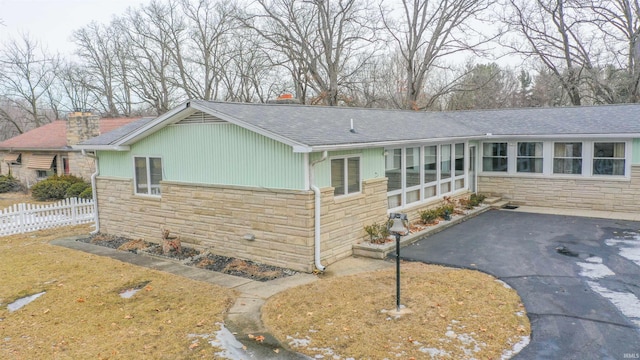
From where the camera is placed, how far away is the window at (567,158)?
595 inches

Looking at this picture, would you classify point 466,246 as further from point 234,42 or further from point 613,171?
point 234,42

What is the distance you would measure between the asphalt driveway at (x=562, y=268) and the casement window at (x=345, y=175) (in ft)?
6.45

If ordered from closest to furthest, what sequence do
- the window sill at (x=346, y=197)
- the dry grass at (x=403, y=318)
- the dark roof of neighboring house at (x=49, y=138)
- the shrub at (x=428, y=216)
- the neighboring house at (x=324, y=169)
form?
the dry grass at (x=403, y=318), the neighboring house at (x=324, y=169), the window sill at (x=346, y=197), the shrub at (x=428, y=216), the dark roof of neighboring house at (x=49, y=138)

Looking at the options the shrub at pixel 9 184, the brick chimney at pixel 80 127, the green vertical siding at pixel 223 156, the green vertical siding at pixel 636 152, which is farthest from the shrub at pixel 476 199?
the shrub at pixel 9 184

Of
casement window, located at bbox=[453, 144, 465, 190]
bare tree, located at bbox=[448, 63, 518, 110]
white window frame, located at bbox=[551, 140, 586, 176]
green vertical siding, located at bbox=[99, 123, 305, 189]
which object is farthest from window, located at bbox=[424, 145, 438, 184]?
bare tree, located at bbox=[448, 63, 518, 110]

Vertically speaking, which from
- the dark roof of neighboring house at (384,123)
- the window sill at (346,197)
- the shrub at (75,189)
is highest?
the dark roof of neighboring house at (384,123)

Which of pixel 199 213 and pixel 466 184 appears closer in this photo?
pixel 199 213

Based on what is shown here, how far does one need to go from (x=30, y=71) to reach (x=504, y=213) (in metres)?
36.0

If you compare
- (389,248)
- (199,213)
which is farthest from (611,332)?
(199,213)

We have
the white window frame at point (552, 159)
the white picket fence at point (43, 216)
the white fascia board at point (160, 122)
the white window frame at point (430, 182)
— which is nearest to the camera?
the white fascia board at point (160, 122)

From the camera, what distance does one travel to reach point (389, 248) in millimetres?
10117

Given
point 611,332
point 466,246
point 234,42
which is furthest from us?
point 234,42

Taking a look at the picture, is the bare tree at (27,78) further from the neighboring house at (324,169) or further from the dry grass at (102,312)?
the dry grass at (102,312)

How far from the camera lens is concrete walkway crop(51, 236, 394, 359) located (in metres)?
5.94
